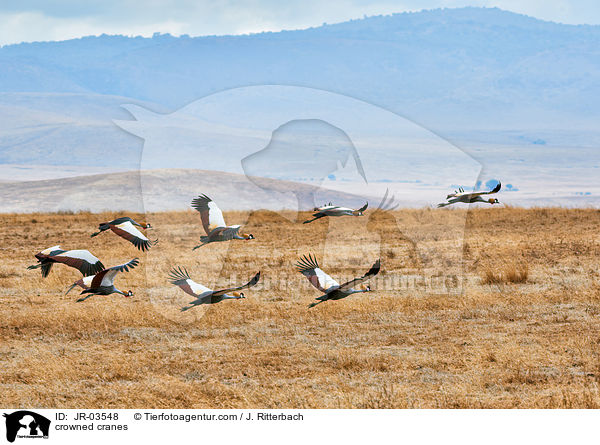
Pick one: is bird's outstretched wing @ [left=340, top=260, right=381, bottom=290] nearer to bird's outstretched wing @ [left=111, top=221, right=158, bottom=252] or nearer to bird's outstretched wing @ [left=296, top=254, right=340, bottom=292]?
bird's outstretched wing @ [left=296, top=254, right=340, bottom=292]

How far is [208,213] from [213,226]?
11.7 inches

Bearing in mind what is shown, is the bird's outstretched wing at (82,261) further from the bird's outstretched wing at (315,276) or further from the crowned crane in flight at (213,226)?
the bird's outstretched wing at (315,276)

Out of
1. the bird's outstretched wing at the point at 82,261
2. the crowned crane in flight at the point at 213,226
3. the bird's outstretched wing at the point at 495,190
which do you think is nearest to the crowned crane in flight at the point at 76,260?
the bird's outstretched wing at the point at 82,261

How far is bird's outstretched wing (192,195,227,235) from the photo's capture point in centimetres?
641

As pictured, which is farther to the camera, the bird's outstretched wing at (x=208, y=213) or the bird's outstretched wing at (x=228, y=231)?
the bird's outstretched wing at (x=208, y=213)

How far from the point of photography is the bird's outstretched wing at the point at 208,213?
252 inches

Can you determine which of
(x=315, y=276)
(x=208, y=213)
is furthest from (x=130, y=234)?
(x=315, y=276)

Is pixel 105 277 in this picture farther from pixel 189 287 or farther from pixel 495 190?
pixel 495 190

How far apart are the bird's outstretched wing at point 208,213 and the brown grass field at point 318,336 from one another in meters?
0.95

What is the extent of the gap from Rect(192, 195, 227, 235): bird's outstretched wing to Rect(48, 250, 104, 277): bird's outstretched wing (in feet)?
3.35
